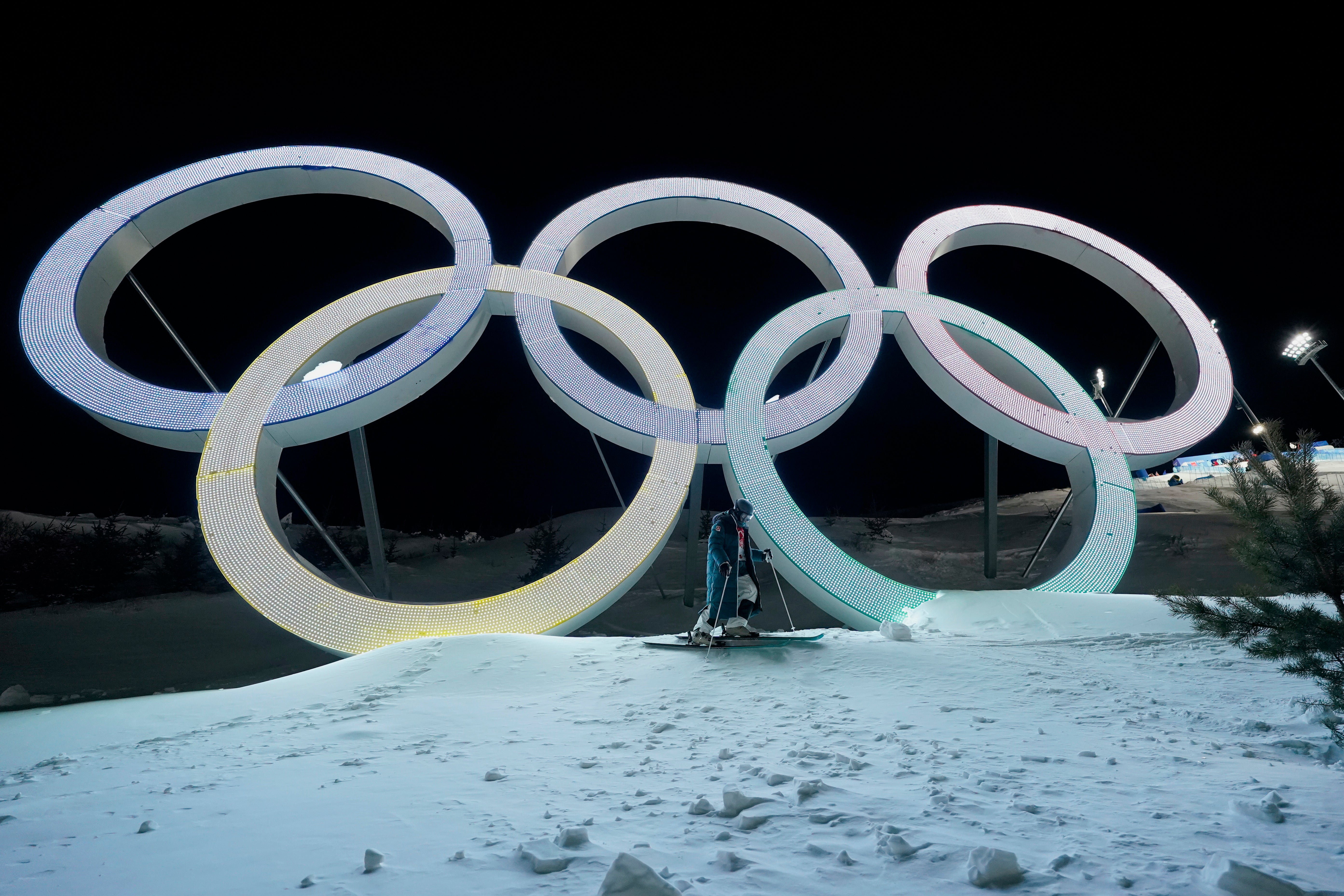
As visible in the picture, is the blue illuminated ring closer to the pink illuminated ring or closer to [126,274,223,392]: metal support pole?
[126,274,223,392]: metal support pole

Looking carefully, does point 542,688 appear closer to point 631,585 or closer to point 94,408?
point 631,585

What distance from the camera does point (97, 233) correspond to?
376 inches

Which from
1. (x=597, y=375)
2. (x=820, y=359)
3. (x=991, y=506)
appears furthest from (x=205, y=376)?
(x=991, y=506)

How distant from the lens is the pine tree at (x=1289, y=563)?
2.96m

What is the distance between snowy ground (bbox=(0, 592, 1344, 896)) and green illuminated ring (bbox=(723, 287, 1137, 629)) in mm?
2719

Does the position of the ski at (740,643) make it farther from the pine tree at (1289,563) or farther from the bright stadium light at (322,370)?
the bright stadium light at (322,370)

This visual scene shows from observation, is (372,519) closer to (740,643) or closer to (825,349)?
(740,643)

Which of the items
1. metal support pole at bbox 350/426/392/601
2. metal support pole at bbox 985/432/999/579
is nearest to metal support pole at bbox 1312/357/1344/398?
metal support pole at bbox 985/432/999/579

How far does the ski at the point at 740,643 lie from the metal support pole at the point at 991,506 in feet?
21.6

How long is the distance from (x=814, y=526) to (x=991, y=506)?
13.8ft

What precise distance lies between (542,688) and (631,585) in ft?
10.3

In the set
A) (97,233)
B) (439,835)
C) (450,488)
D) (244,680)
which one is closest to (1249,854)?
(439,835)

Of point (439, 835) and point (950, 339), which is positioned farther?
point (950, 339)

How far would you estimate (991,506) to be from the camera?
1220 cm
